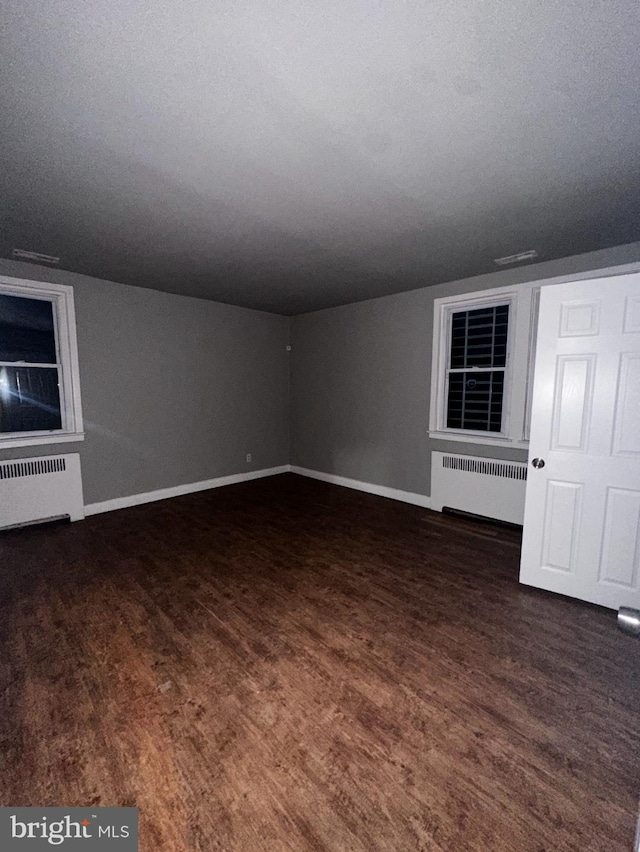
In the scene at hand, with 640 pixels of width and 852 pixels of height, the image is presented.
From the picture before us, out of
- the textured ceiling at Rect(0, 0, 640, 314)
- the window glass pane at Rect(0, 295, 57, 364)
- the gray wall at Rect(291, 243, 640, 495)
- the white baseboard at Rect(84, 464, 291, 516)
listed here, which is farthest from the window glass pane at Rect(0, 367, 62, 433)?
the gray wall at Rect(291, 243, 640, 495)

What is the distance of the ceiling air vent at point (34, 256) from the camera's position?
337 centimetres

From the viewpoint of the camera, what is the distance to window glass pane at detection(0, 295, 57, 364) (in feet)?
12.4

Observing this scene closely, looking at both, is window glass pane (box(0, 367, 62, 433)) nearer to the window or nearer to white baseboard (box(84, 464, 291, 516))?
white baseboard (box(84, 464, 291, 516))

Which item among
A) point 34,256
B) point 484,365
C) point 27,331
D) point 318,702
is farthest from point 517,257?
point 27,331

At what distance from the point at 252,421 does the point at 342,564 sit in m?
3.18

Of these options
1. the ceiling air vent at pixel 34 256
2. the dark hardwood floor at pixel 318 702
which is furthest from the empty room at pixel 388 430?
the ceiling air vent at pixel 34 256

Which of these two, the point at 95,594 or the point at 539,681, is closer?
the point at 539,681

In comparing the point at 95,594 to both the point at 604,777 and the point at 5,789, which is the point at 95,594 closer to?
the point at 5,789

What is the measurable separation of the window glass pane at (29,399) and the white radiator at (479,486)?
4365 mm

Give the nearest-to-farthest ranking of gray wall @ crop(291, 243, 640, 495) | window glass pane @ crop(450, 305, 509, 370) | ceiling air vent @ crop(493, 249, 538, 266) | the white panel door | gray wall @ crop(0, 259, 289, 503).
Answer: the white panel door → ceiling air vent @ crop(493, 249, 538, 266) → window glass pane @ crop(450, 305, 509, 370) → gray wall @ crop(0, 259, 289, 503) → gray wall @ crop(291, 243, 640, 495)

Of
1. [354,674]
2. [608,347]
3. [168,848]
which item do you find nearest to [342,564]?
[354,674]

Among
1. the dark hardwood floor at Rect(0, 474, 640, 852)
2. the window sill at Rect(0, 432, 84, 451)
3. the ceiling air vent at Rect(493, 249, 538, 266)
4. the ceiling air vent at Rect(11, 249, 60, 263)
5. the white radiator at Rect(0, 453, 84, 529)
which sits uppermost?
the ceiling air vent at Rect(493, 249, 538, 266)

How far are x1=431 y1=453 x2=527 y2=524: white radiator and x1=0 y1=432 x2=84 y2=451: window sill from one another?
161 inches

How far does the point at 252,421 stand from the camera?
577cm
